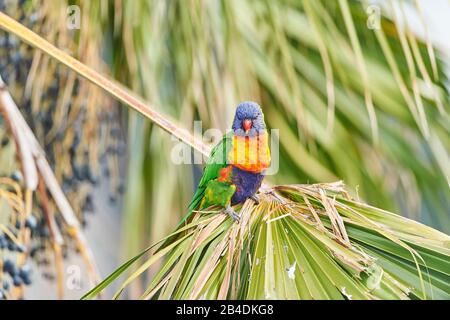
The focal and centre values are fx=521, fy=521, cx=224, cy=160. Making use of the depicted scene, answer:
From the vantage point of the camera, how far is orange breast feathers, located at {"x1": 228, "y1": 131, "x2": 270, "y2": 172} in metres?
0.81

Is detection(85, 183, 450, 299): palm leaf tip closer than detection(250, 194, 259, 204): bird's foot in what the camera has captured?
Yes

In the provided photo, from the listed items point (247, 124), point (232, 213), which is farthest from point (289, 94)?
point (232, 213)

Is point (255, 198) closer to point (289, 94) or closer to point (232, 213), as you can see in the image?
point (232, 213)

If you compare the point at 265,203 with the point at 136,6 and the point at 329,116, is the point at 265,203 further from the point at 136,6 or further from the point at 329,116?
the point at 136,6

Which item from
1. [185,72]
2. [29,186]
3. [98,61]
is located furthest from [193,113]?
[29,186]

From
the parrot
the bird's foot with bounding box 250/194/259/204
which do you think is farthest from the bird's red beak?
the bird's foot with bounding box 250/194/259/204

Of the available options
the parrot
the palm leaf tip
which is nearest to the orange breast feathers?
the parrot

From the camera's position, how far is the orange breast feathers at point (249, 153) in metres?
0.81

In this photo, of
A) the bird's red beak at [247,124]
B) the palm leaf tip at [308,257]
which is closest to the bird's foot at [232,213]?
the palm leaf tip at [308,257]

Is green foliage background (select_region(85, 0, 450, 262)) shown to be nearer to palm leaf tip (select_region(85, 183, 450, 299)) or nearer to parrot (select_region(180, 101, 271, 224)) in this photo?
parrot (select_region(180, 101, 271, 224))

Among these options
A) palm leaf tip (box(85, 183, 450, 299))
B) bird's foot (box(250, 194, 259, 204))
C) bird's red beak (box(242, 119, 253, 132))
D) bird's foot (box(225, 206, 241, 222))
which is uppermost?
bird's red beak (box(242, 119, 253, 132))

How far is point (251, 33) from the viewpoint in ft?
2.81

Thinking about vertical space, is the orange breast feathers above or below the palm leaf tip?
above

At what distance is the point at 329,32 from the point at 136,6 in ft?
1.03
